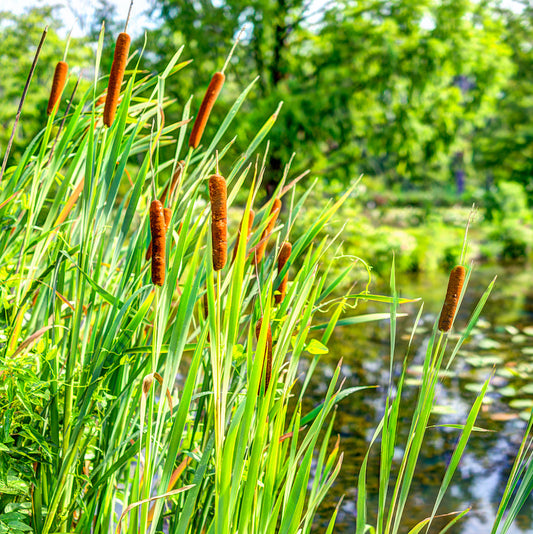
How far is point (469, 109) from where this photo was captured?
26.5 feet

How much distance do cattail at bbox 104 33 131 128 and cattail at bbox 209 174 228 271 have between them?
398 mm

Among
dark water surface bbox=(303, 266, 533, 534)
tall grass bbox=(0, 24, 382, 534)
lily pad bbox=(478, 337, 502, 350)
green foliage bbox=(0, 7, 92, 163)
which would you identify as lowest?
dark water surface bbox=(303, 266, 533, 534)

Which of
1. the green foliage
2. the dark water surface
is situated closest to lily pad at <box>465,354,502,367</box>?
the dark water surface

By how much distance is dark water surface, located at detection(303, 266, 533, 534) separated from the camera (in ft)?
9.09

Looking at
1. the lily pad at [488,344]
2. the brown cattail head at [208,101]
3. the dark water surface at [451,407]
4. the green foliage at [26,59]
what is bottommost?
the dark water surface at [451,407]

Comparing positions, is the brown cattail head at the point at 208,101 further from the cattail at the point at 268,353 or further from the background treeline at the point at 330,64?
the background treeline at the point at 330,64

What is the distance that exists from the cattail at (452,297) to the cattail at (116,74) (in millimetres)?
586

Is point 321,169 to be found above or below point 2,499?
above

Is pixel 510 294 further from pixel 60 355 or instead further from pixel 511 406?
pixel 60 355

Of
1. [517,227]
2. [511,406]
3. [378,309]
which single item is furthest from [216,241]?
[517,227]

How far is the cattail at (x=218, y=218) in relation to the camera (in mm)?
597

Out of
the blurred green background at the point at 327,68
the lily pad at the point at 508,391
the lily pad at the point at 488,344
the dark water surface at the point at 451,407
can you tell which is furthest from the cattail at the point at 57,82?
the blurred green background at the point at 327,68

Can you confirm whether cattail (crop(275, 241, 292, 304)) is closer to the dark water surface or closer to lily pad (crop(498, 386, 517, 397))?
the dark water surface

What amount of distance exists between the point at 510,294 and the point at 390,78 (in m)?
3.35
